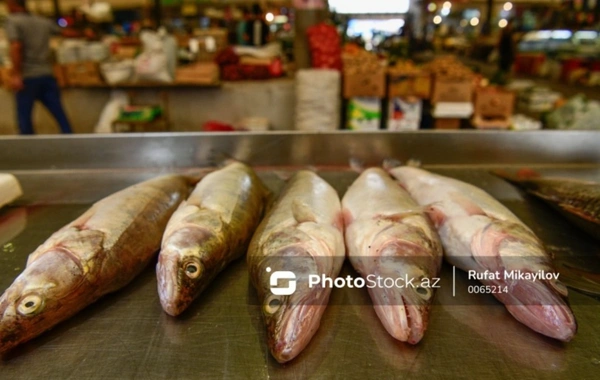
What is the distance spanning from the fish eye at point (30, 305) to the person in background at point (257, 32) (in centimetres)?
877

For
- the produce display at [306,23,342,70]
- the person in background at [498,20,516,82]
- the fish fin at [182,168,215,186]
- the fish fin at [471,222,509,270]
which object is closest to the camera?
the fish fin at [471,222,509,270]

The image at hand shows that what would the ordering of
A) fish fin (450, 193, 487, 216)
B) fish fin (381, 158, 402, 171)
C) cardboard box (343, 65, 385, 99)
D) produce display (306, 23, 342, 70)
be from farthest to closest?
1. produce display (306, 23, 342, 70)
2. cardboard box (343, 65, 385, 99)
3. fish fin (381, 158, 402, 171)
4. fish fin (450, 193, 487, 216)

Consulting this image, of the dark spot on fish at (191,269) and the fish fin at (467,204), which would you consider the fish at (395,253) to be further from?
the dark spot on fish at (191,269)

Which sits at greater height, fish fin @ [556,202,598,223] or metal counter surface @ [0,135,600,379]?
fish fin @ [556,202,598,223]

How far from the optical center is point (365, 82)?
5383 millimetres

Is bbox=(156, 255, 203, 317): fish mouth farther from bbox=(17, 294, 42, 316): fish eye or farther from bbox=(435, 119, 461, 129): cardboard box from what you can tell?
bbox=(435, 119, 461, 129): cardboard box

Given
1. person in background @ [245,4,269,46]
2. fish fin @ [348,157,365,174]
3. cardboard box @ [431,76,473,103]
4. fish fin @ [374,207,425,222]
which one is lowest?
fish fin @ [348,157,365,174]

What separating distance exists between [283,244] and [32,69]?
6006 millimetres

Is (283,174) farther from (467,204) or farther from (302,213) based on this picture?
(467,204)

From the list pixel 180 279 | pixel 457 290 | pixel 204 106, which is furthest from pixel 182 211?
pixel 204 106

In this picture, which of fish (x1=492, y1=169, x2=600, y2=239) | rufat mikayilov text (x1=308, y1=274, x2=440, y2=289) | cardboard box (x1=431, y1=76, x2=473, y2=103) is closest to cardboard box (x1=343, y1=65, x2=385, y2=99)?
cardboard box (x1=431, y1=76, x2=473, y2=103)

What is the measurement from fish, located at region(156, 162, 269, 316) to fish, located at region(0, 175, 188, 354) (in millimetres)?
166

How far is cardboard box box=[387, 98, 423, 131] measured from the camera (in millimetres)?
5648

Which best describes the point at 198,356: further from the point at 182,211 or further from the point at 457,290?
the point at 457,290
